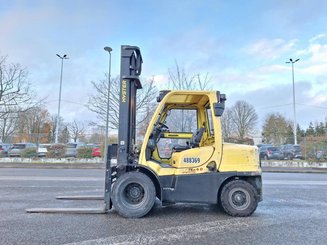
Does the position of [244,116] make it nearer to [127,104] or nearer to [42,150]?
[42,150]

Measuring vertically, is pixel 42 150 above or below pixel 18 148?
below

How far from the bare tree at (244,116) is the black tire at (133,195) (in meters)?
52.7

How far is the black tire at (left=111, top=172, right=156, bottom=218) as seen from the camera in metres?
6.29

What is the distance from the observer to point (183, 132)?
750 centimetres

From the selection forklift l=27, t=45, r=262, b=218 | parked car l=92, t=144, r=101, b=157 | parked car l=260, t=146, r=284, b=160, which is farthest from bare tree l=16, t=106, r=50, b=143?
forklift l=27, t=45, r=262, b=218

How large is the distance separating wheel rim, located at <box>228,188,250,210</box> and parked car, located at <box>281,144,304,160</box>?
2063 cm

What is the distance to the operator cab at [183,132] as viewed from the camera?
670 cm

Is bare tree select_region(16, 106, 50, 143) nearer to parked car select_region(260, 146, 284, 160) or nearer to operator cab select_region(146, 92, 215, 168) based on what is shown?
parked car select_region(260, 146, 284, 160)

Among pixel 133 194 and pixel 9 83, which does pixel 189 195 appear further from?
pixel 9 83

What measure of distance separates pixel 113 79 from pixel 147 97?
4402mm

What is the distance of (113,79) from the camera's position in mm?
32906

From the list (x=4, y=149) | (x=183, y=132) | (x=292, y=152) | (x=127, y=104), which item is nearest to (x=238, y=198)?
(x=183, y=132)

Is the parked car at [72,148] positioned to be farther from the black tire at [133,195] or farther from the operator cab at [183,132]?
the black tire at [133,195]

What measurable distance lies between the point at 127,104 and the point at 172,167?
65.6 inches
